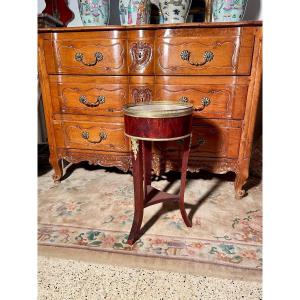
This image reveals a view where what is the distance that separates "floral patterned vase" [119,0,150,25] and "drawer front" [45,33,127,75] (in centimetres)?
33

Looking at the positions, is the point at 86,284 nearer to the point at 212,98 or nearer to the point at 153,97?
the point at 153,97

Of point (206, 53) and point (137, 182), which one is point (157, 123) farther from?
point (206, 53)

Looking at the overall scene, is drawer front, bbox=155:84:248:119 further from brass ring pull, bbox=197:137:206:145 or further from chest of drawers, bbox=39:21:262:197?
brass ring pull, bbox=197:137:206:145

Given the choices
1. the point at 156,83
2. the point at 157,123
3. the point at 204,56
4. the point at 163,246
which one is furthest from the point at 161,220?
the point at 204,56

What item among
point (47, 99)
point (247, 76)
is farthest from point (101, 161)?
point (247, 76)

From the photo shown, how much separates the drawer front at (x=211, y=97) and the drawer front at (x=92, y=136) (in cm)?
48

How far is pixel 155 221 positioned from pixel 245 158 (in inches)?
34.9

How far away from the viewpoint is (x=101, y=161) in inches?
89.7

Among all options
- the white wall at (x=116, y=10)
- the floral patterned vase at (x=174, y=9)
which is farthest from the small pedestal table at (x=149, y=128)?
the white wall at (x=116, y=10)

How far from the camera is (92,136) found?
7.25ft

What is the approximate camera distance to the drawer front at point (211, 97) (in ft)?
6.32

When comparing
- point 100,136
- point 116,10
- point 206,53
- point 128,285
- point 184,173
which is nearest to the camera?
point 128,285

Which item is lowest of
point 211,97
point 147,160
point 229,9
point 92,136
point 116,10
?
point 147,160

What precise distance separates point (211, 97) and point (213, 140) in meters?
0.35
